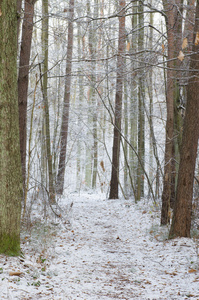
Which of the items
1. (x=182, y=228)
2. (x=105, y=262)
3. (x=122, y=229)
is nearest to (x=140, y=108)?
(x=122, y=229)

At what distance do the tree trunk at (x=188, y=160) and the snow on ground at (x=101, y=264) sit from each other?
0.36 meters

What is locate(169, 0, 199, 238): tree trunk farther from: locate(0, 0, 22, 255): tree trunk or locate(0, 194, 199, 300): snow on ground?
locate(0, 0, 22, 255): tree trunk

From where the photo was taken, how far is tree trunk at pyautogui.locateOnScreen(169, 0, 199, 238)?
19.2ft

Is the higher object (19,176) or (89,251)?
(19,176)

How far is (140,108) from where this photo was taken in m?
11.4

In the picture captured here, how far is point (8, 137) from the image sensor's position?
4.25 metres

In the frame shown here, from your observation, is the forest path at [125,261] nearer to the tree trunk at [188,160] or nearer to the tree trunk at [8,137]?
the tree trunk at [188,160]

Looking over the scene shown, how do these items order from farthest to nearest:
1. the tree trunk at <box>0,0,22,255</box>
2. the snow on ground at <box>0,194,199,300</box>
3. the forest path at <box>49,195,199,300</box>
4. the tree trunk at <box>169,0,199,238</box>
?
the tree trunk at <box>169,0,199,238</box> → the tree trunk at <box>0,0,22,255</box> → the forest path at <box>49,195,199,300</box> → the snow on ground at <box>0,194,199,300</box>

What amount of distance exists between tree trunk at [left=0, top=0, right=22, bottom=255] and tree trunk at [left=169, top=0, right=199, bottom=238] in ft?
10.6

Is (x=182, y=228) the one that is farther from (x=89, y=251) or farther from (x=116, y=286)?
(x=116, y=286)

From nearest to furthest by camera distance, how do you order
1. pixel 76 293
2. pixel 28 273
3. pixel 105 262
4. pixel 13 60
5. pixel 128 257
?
1. pixel 76 293
2. pixel 28 273
3. pixel 13 60
4. pixel 105 262
5. pixel 128 257

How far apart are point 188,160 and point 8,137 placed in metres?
3.50

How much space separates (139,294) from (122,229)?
385 cm

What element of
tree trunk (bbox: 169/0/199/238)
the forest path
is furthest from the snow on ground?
tree trunk (bbox: 169/0/199/238)
